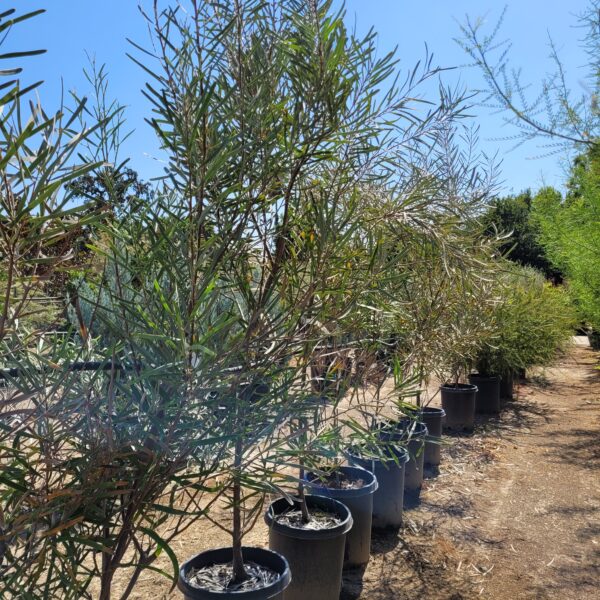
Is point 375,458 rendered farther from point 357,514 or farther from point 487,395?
point 487,395

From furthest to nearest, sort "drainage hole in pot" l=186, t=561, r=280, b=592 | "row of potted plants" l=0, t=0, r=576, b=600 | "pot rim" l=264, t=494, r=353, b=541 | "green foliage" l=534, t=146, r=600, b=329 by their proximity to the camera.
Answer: "green foliage" l=534, t=146, r=600, b=329, "pot rim" l=264, t=494, r=353, b=541, "drainage hole in pot" l=186, t=561, r=280, b=592, "row of potted plants" l=0, t=0, r=576, b=600

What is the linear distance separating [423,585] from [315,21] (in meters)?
2.85

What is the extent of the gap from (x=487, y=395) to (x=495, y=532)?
3769 millimetres

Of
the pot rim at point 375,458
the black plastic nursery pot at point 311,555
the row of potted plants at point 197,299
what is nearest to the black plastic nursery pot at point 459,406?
the pot rim at point 375,458

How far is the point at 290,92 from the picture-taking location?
4.26 ft

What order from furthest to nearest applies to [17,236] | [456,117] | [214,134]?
[456,117] < [214,134] < [17,236]

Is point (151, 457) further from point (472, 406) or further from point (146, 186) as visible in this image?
point (472, 406)

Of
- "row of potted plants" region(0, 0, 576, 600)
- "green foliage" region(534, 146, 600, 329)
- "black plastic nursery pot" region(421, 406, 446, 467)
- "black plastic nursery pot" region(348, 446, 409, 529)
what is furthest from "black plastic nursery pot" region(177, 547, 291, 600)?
"green foliage" region(534, 146, 600, 329)

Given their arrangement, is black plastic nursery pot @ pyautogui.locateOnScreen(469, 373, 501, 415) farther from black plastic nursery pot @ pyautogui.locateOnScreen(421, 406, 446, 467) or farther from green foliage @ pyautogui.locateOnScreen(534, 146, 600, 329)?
black plastic nursery pot @ pyautogui.locateOnScreen(421, 406, 446, 467)

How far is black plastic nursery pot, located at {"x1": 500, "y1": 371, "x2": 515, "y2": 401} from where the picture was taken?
8.01m

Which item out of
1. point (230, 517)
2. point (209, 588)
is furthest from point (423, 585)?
point (209, 588)

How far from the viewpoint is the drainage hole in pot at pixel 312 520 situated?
265 cm

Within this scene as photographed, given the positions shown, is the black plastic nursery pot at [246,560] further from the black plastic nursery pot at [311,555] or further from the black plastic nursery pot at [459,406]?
the black plastic nursery pot at [459,406]

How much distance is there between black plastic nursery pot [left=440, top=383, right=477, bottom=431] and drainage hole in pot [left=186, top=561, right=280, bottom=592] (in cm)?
454
